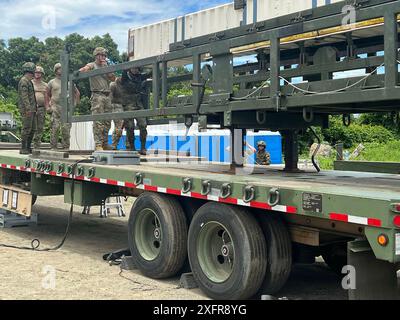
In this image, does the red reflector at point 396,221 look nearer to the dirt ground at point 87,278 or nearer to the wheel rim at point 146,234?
the dirt ground at point 87,278

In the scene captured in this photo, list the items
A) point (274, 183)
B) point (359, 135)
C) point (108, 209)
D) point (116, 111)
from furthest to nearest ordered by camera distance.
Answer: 1. point (359, 135)
2. point (108, 209)
3. point (116, 111)
4. point (274, 183)

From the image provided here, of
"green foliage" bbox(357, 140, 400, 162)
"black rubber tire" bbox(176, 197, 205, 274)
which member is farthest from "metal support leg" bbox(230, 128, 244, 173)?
"green foliage" bbox(357, 140, 400, 162)

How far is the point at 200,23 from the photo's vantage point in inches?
275

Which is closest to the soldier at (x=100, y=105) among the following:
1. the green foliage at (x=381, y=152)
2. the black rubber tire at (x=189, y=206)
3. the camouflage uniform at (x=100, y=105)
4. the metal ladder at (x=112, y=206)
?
the camouflage uniform at (x=100, y=105)

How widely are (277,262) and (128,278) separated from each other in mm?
1972

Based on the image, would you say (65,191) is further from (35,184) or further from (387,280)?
(387,280)

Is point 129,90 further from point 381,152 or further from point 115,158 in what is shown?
point 381,152

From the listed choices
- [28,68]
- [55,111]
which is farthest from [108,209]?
[28,68]

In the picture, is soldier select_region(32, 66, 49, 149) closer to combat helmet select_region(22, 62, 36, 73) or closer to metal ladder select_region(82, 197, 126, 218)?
combat helmet select_region(22, 62, 36, 73)

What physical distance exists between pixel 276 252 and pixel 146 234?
201cm

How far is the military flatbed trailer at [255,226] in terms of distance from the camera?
4191mm

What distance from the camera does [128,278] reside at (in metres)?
6.25

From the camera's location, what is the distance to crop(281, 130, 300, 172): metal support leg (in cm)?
640
